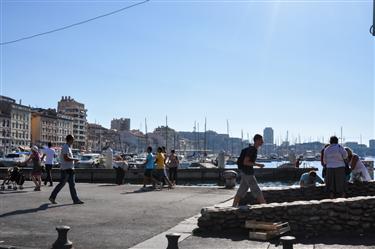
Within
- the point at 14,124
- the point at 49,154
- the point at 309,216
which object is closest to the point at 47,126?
the point at 14,124

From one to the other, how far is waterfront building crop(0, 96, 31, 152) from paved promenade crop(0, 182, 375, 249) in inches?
5410

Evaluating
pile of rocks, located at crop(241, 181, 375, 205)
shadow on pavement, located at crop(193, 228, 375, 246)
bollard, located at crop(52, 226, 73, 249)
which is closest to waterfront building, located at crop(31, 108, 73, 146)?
pile of rocks, located at crop(241, 181, 375, 205)

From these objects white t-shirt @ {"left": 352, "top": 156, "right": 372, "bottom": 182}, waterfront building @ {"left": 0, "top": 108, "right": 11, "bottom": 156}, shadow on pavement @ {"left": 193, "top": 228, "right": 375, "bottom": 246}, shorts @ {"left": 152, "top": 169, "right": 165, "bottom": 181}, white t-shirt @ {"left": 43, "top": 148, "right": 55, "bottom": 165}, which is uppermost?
waterfront building @ {"left": 0, "top": 108, "right": 11, "bottom": 156}

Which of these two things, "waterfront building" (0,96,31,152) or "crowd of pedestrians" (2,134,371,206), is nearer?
"crowd of pedestrians" (2,134,371,206)

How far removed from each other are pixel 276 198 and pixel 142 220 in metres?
4.77

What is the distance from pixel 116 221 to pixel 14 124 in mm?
153344

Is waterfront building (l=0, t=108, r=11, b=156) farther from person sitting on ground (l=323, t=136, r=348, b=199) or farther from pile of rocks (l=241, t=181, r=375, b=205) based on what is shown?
person sitting on ground (l=323, t=136, r=348, b=199)

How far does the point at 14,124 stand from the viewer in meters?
156

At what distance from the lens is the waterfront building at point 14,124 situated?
152m

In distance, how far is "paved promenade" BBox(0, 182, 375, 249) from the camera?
9469 mm

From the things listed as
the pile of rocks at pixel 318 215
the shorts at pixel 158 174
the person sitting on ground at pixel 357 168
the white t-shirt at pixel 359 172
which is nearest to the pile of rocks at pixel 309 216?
the pile of rocks at pixel 318 215

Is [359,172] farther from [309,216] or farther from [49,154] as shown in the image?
[49,154]

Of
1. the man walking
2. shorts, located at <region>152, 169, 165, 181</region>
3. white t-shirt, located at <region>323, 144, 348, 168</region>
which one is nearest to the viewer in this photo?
white t-shirt, located at <region>323, 144, 348, 168</region>

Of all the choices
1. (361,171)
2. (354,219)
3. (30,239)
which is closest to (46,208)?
(30,239)
